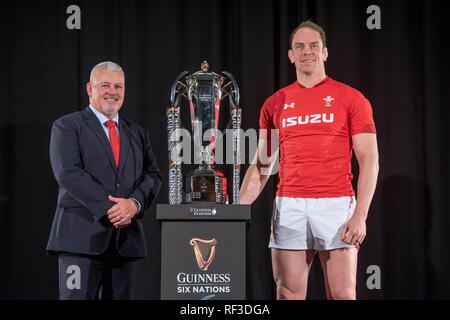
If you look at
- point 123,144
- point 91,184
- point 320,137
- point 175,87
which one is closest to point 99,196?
point 91,184

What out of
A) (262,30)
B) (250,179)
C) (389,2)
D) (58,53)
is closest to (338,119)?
(250,179)

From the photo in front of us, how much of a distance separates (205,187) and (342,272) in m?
0.80

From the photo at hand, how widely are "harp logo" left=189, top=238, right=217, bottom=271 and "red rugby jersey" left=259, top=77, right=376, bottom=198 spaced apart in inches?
24.3

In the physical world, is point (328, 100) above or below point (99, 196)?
above

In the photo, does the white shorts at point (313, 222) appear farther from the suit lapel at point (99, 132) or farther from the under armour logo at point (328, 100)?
the suit lapel at point (99, 132)

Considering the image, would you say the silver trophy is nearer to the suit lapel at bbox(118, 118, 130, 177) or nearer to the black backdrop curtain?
the suit lapel at bbox(118, 118, 130, 177)

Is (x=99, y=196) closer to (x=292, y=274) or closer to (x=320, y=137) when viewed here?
(x=292, y=274)

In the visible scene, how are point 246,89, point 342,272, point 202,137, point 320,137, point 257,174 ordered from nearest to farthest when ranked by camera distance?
1. point 202,137
2. point 342,272
3. point 320,137
4. point 257,174
5. point 246,89

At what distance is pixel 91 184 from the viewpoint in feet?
7.79

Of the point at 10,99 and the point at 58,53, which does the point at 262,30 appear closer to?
the point at 58,53

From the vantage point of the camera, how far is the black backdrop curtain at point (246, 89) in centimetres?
338

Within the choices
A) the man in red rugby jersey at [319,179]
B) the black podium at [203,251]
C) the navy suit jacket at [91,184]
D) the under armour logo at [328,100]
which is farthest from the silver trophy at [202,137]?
the under armour logo at [328,100]

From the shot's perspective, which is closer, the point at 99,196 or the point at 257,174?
the point at 99,196

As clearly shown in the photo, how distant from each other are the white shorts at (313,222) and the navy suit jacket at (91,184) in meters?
0.67
